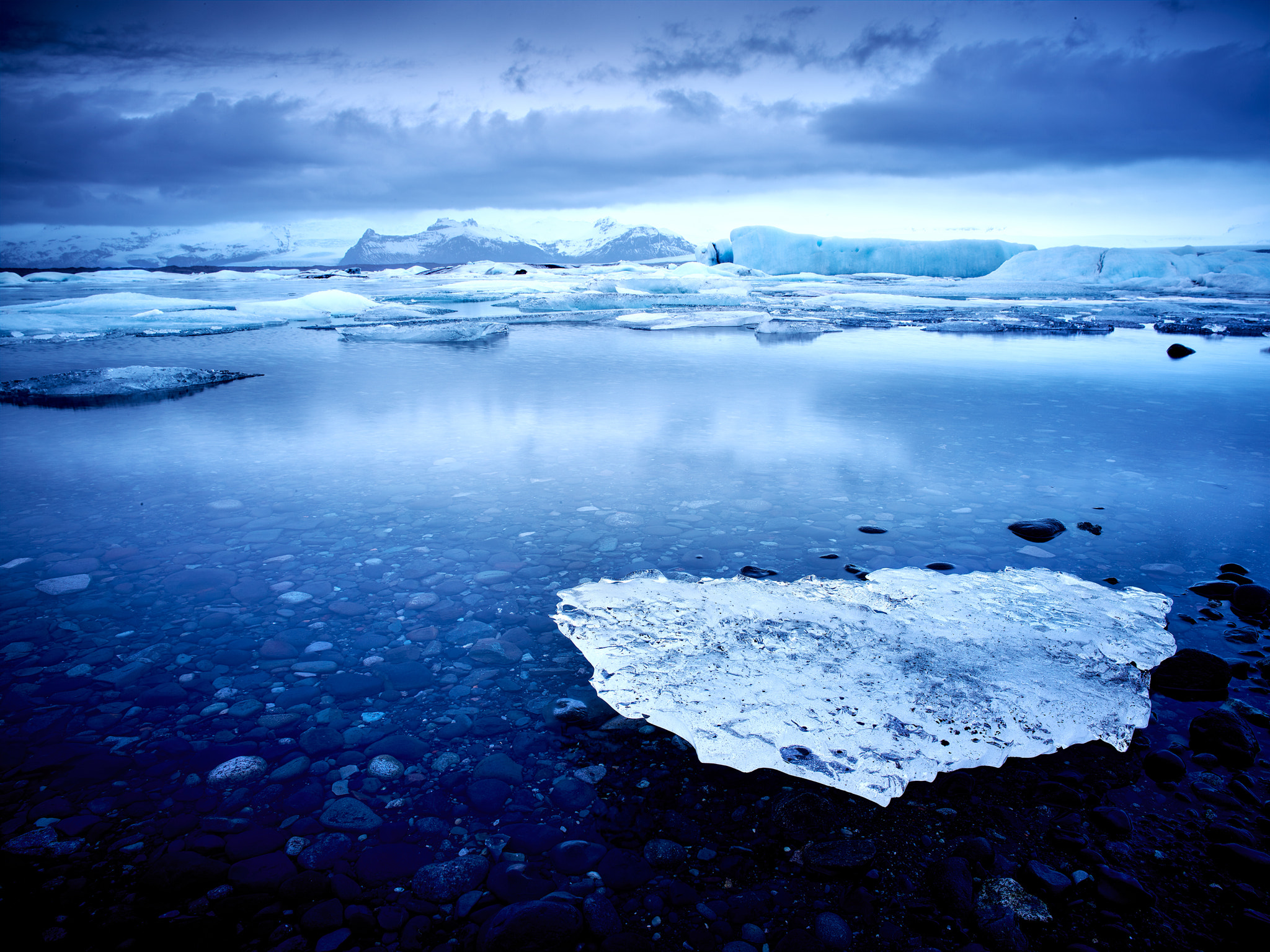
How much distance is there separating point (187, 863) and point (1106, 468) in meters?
4.53

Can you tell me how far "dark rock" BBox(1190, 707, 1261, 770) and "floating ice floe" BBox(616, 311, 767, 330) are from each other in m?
10.6

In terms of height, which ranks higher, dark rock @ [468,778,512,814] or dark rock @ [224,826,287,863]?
dark rock @ [224,826,287,863]

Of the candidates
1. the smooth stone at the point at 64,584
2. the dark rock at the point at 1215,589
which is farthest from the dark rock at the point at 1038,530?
the smooth stone at the point at 64,584

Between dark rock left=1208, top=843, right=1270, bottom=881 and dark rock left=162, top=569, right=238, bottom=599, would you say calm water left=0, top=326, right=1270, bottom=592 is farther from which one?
dark rock left=1208, top=843, right=1270, bottom=881

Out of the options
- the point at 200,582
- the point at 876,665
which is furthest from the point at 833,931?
the point at 200,582

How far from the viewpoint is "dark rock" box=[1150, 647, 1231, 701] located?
A: 1.90 meters

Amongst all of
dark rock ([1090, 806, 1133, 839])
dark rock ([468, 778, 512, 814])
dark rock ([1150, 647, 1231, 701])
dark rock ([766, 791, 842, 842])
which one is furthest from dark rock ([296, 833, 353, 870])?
dark rock ([1150, 647, 1231, 701])

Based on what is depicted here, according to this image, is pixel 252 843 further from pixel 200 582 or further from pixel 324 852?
pixel 200 582

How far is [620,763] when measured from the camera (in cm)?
168

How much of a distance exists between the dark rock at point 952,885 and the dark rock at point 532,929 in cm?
72

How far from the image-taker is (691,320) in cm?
1269

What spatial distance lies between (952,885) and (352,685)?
5.24 feet

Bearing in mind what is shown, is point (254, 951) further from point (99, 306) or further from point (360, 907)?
point (99, 306)

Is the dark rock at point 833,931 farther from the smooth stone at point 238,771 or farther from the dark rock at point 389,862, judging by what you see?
the smooth stone at point 238,771
